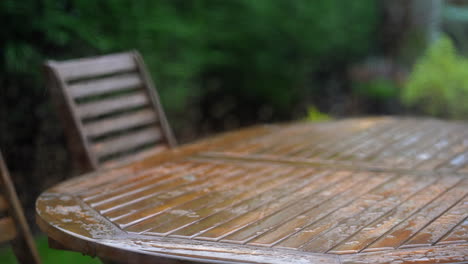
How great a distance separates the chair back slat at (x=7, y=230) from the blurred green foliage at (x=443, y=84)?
359 cm

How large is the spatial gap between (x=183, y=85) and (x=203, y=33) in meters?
0.51

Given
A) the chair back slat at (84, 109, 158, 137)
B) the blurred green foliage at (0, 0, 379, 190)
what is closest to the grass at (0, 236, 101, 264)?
the blurred green foliage at (0, 0, 379, 190)

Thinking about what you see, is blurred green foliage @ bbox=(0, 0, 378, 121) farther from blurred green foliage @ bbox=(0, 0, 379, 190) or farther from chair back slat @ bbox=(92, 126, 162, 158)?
chair back slat @ bbox=(92, 126, 162, 158)

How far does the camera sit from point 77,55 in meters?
3.49

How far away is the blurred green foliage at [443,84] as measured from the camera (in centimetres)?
427

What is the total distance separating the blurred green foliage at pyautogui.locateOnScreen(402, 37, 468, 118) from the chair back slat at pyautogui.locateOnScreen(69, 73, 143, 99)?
2.72 metres

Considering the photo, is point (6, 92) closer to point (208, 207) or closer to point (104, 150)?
point (104, 150)

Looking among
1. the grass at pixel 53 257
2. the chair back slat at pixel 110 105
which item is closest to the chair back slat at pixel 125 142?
the chair back slat at pixel 110 105

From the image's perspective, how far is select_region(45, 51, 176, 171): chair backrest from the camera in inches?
81.0

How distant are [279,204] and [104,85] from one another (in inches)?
47.3

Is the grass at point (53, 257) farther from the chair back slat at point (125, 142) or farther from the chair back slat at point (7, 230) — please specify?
the chair back slat at point (7, 230)

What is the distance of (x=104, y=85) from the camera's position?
230cm

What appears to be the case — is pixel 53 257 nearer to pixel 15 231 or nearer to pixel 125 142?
pixel 125 142

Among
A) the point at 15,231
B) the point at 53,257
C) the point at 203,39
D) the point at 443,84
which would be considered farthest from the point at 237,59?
the point at 15,231
